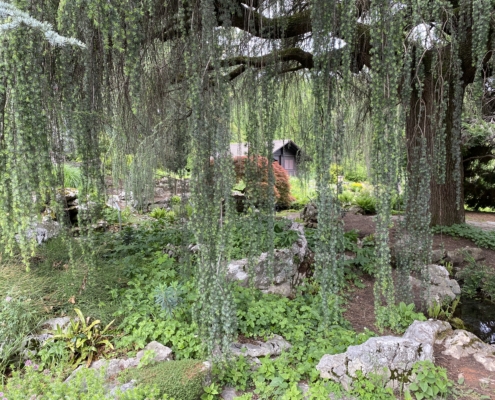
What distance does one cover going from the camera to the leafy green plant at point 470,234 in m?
4.84

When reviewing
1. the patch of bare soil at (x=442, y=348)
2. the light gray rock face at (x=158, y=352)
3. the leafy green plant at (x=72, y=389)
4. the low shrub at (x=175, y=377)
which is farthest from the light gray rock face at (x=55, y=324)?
the patch of bare soil at (x=442, y=348)

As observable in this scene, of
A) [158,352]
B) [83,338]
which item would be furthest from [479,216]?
[83,338]

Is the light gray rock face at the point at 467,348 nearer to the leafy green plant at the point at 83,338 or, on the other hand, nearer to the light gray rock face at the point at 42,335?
the leafy green plant at the point at 83,338

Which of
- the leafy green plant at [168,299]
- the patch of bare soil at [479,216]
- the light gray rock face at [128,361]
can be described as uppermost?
the leafy green plant at [168,299]

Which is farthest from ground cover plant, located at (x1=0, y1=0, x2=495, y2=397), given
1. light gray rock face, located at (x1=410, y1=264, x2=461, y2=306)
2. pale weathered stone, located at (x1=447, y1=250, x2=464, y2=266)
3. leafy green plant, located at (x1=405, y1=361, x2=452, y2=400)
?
pale weathered stone, located at (x1=447, y1=250, x2=464, y2=266)

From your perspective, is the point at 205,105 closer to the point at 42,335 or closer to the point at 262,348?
the point at 262,348

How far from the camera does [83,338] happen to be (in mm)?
2381

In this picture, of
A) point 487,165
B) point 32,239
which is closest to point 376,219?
point 32,239

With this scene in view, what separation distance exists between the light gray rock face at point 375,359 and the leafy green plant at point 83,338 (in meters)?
1.50

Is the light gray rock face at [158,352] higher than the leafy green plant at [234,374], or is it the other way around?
the light gray rock face at [158,352]

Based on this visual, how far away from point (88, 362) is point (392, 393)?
76.1 inches

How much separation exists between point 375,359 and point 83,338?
6.40ft

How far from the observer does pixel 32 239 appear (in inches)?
59.1

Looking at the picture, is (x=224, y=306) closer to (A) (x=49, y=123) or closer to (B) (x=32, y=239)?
(B) (x=32, y=239)
